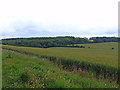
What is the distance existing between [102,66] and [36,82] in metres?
8.25

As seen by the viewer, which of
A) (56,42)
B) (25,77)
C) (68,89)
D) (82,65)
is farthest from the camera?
(56,42)

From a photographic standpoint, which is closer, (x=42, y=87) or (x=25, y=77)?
(x=42, y=87)

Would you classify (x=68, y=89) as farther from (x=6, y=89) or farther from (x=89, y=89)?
(x=6, y=89)

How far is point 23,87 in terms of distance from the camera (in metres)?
7.75

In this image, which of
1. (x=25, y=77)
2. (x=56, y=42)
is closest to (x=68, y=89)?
(x=25, y=77)

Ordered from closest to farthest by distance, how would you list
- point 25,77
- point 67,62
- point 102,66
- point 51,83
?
1. point 51,83
2. point 25,77
3. point 102,66
4. point 67,62

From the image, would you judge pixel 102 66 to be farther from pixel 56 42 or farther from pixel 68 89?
pixel 56 42

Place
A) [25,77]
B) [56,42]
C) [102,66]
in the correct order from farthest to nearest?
[56,42], [102,66], [25,77]

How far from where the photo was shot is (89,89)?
25.7 feet

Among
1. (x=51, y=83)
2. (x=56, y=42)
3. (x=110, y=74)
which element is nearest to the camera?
(x=51, y=83)

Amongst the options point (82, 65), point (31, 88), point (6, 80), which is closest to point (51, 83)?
point (31, 88)

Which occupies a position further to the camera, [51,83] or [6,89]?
[51,83]

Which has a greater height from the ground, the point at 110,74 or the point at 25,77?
the point at 25,77

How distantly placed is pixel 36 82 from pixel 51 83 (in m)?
0.87
